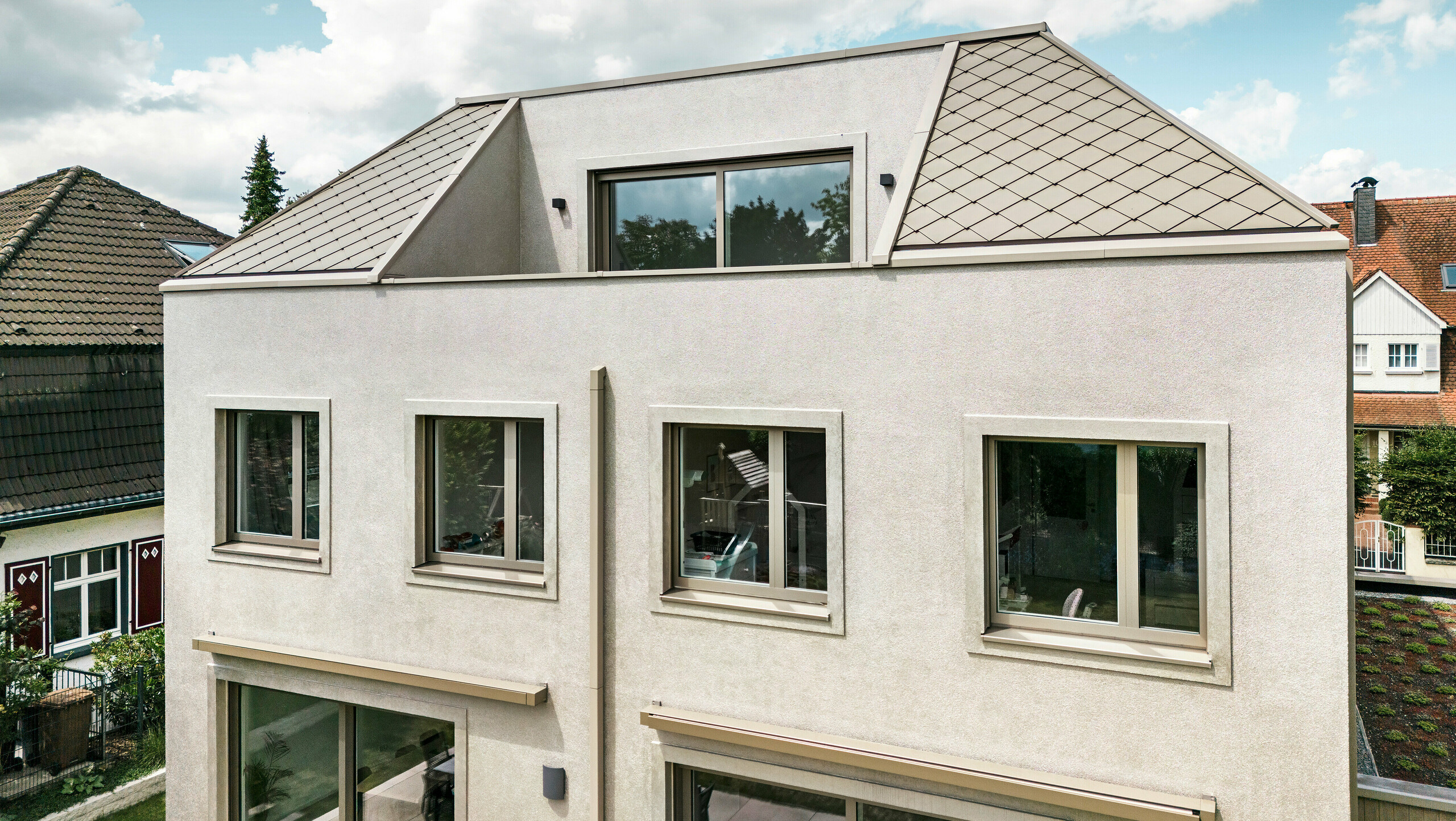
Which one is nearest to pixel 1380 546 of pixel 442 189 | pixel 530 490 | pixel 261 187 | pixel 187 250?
pixel 530 490

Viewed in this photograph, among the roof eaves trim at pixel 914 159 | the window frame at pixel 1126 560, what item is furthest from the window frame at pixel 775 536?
the roof eaves trim at pixel 914 159

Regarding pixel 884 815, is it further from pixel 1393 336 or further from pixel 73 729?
pixel 1393 336

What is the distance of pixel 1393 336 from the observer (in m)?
29.9

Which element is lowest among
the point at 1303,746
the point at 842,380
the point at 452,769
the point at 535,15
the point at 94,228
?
the point at 452,769

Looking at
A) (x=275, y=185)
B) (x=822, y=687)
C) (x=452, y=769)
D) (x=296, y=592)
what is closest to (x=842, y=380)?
(x=822, y=687)

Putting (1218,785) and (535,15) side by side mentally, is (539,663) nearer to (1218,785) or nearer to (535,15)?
(1218,785)

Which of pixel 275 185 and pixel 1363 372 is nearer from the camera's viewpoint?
pixel 1363 372

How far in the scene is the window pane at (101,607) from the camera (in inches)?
562

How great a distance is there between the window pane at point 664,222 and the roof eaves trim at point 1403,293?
31.7 m

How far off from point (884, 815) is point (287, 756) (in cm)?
638

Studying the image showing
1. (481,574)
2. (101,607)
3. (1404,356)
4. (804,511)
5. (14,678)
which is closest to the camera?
(804,511)

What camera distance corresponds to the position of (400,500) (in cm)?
774

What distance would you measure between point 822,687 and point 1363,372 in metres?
34.0

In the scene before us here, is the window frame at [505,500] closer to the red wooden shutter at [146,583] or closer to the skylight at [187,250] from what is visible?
the red wooden shutter at [146,583]
